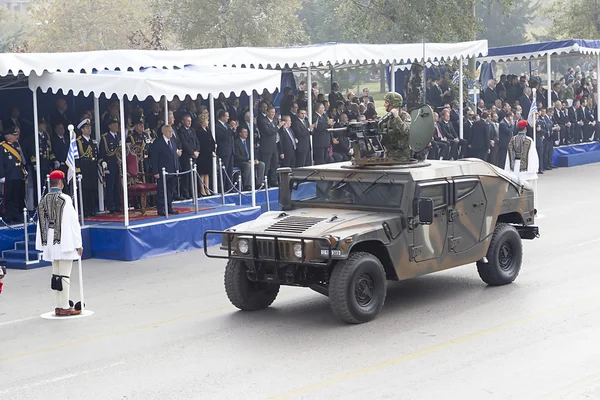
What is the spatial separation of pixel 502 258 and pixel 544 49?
19.2 metres

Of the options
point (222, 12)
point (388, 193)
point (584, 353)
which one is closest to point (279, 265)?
point (388, 193)

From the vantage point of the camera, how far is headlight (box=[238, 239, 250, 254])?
1254 cm

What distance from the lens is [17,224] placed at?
18.5 m

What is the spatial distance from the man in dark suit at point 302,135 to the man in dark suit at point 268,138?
0.67 metres

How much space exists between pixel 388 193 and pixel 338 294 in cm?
168

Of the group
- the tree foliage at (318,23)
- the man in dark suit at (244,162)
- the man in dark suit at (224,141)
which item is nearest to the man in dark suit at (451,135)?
the man in dark suit at (244,162)

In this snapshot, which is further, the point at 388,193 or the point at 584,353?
the point at 388,193

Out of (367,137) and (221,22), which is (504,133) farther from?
(221,22)

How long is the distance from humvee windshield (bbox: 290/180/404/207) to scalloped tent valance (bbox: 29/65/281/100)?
474 cm

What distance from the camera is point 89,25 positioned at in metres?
59.8

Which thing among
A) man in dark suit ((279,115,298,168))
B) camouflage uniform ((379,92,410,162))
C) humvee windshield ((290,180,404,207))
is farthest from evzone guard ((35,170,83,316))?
man in dark suit ((279,115,298,168))

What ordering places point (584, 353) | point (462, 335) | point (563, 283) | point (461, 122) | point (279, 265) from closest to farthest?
point (584, 353), point (462, 335), point (279, 265), point (563, 283), point (461, 122)

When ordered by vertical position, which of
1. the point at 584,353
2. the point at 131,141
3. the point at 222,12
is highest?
the point at 222,12

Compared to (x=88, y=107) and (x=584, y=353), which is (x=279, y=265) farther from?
(x=88, y=107)
